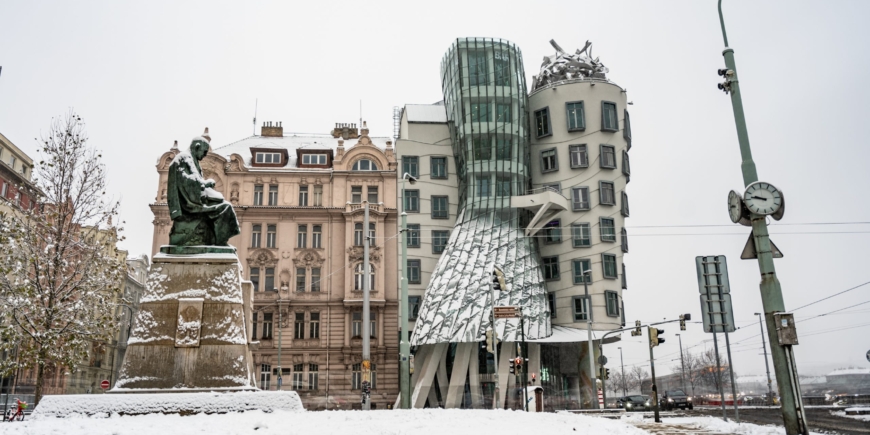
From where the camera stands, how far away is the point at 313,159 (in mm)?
52594

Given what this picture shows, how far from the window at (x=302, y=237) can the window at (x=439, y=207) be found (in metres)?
9.55

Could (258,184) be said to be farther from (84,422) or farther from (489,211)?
(84,422)

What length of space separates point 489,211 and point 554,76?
470 inches

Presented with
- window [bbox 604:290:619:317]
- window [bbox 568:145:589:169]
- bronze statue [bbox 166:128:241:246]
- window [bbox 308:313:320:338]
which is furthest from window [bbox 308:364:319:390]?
bronze statue [bbox 166:128:241:246]

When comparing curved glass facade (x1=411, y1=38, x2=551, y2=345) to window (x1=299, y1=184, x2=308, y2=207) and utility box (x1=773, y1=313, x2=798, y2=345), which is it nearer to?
window (x1=299, y1=184, x2=308, y2=207)

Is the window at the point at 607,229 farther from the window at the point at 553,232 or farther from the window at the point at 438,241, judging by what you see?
the window at the point at 438,241

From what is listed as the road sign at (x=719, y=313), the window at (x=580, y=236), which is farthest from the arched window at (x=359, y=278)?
the road sign at (x=719, y=313)

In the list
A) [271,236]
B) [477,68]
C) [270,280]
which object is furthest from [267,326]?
[477,68]

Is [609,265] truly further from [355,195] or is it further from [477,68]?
[355,195]

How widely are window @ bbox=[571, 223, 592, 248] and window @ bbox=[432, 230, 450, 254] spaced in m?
9.38

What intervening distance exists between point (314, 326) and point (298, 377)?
3.65 metres

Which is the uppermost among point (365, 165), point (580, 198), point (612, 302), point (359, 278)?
point (365, 165)

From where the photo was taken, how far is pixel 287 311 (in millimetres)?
48250

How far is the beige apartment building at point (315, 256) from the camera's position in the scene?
47125 millimetres
